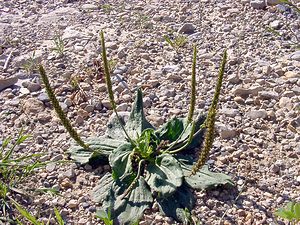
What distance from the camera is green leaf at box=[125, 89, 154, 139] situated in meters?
3.65

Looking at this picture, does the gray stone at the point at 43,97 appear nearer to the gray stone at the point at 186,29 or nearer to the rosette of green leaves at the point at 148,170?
the rosette of green leaves at the point at 148,170

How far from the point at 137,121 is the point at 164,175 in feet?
1.93

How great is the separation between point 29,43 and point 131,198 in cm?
254

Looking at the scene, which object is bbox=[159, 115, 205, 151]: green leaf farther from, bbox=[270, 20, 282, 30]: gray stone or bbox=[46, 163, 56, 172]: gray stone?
A: bbox=[270, 20, 282, 30]: gray stone

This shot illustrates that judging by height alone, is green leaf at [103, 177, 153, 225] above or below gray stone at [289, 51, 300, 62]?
above

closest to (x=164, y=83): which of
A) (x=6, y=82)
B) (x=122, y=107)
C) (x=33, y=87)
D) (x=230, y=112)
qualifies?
(x=122, y=107)

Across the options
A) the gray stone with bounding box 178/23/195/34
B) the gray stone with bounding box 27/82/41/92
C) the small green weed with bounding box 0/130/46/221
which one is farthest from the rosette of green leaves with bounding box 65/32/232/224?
the gray stone with bounding box 178/23/195/34

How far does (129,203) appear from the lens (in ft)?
10.5

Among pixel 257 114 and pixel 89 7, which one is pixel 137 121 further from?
pixel 89 7

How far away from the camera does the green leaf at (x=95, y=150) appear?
3.52m

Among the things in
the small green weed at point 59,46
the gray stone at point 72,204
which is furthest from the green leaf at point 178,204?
the small green weed at point 59,46

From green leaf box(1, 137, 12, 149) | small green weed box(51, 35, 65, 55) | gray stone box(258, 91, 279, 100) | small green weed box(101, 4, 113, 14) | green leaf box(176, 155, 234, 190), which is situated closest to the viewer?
green leaf box(176, 155, 234, 190)

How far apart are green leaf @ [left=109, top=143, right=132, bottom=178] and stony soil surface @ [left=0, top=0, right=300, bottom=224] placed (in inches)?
9.4

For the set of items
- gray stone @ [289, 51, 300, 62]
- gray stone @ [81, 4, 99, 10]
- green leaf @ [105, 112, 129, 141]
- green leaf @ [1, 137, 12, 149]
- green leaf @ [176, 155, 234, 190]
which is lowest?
gray stone @ [289, 51, 300, 62]
